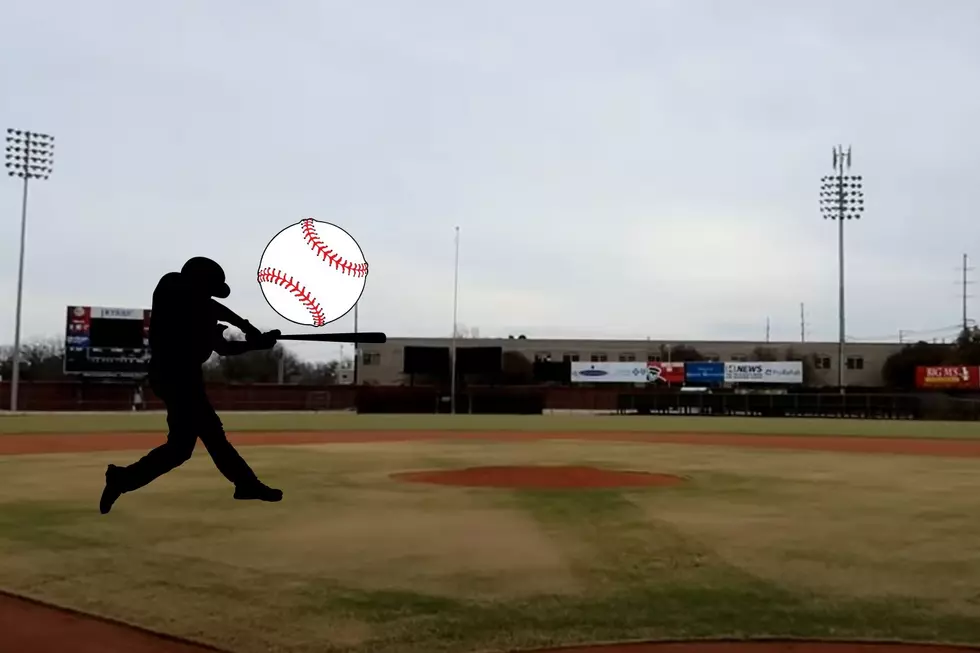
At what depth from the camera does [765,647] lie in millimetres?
6297

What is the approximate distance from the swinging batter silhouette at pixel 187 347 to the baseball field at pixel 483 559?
3.43 meters

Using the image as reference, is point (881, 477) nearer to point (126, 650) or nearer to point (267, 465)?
point (267, 465)

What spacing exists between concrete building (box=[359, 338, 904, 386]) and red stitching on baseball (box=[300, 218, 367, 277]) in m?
87.3

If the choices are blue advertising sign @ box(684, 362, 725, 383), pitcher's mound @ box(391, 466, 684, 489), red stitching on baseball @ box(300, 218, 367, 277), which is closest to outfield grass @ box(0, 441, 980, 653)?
pitcher's mound @ box(391, 466, 684, 489)

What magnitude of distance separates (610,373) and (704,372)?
835cm

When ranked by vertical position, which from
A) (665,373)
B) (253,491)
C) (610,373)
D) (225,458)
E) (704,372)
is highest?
(704,372)

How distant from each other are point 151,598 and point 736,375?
3024 inches

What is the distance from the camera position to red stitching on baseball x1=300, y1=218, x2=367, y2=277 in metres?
3.34

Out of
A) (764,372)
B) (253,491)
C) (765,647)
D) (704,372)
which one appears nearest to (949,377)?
(764,372)

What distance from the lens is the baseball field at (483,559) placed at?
661 centimetres

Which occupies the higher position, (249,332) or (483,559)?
(249,332)

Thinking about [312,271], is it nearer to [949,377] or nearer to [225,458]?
[225,458]

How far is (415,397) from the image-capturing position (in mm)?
58656

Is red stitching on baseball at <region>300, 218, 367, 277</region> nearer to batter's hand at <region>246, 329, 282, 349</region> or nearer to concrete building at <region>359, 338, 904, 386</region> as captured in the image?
batter's hand at <region>246, 329, 282, 349</region>
